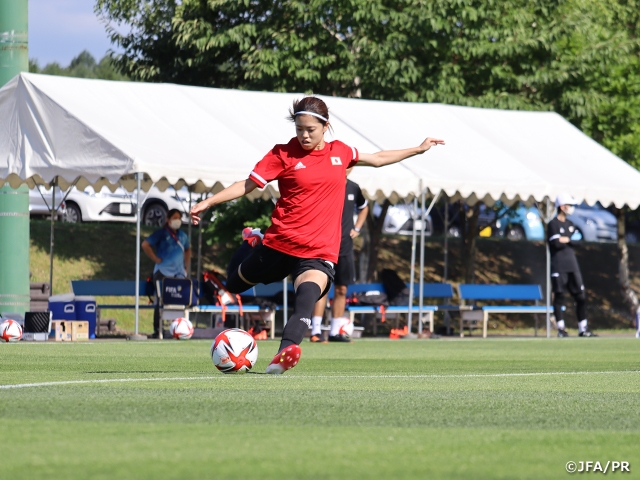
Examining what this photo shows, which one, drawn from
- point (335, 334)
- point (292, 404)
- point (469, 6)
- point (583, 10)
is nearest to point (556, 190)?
point (335, 334)

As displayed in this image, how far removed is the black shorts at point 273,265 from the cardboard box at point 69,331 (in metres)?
8.81

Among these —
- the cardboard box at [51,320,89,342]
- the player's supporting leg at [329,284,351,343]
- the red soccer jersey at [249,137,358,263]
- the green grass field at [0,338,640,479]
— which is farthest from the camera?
the cardboard box at [51,320,89,342]

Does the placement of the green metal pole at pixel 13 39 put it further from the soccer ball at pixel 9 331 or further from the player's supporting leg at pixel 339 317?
the player's supporting leg at pixel 339 317

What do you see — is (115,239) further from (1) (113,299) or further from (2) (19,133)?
(2) (19,133)

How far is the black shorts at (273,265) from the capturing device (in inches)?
316

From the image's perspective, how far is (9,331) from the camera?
1474 cm

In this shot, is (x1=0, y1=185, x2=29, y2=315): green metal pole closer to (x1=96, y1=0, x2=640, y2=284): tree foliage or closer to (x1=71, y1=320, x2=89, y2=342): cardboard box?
(x1=71, y1=320, x2=89, y2=342): cardboard box

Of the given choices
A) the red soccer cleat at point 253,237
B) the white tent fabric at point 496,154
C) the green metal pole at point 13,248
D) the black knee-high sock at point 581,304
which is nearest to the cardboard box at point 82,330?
the green metal pole at point 13,248

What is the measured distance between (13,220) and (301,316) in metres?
9.85

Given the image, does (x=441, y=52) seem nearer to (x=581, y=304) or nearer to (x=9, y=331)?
(x=581, y=304)

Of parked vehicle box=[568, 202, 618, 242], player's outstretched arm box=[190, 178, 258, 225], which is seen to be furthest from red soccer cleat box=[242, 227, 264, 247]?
parked vehicle box=[568, 202, 618, 242]

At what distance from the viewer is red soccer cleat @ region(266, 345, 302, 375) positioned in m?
7.70

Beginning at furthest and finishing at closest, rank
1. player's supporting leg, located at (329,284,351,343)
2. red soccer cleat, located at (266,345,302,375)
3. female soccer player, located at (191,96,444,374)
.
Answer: player's supporting leg, located at (329,284,351,343) < female soccer player, located at (191,96,444,374) < red soccer cleat, located at (266,345,302,375)

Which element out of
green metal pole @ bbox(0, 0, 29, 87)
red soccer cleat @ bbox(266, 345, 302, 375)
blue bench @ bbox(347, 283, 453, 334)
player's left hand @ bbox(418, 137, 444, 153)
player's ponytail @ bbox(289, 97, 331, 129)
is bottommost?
red soccer cleat @ bbox(266, 345, 302, 375)
